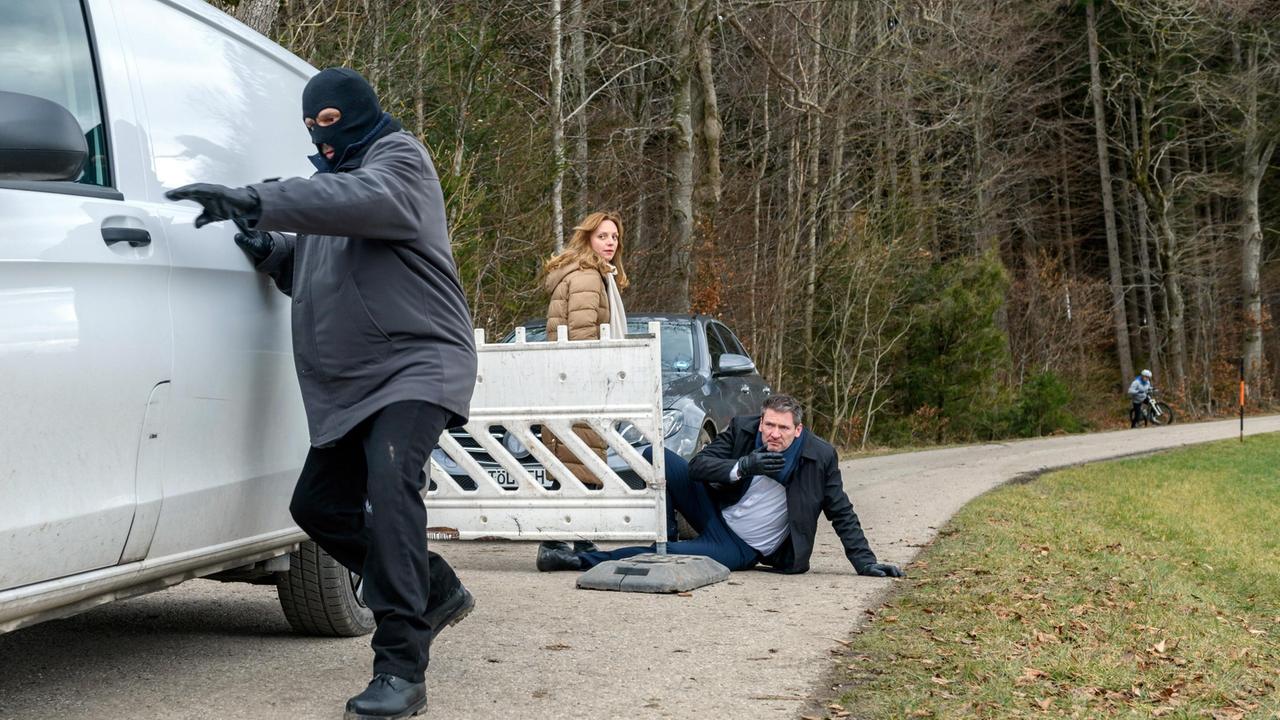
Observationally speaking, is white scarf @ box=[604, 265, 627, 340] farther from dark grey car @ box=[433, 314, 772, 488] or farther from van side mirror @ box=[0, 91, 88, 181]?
van side mirror @ box=[0, 91, 88, 181]

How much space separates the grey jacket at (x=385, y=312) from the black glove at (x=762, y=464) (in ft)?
12.3

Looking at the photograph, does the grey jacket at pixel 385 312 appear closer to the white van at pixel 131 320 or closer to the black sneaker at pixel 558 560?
the white van at pixel 131 320

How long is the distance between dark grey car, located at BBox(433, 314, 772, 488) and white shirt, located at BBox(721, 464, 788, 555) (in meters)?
0.73

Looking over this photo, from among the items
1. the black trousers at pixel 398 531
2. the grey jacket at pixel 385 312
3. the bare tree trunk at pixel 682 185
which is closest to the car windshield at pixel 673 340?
the grey jacket at pixel 385 312

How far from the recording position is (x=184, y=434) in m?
3.93

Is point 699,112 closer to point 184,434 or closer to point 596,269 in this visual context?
point 596,269

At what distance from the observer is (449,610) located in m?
4.50

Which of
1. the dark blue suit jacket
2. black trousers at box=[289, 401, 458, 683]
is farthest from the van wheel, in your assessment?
the dark blue suit jacket

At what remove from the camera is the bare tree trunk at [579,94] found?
61.6ft

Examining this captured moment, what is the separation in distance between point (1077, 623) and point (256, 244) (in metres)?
4.20

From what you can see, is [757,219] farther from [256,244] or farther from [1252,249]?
[1252,249]

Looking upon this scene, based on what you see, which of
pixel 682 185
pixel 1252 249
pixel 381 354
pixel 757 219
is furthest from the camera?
pixel 1252 249

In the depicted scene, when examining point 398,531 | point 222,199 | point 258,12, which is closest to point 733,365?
point 258,12

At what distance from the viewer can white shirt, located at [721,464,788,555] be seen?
8195mm
